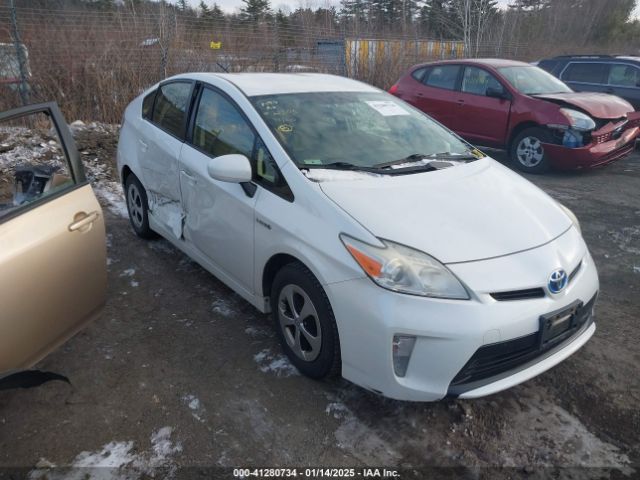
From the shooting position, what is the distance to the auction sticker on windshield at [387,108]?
Answer: 354 cm

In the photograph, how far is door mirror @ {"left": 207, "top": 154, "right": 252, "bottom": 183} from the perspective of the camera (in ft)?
9.16

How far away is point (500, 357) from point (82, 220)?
89.1 inches

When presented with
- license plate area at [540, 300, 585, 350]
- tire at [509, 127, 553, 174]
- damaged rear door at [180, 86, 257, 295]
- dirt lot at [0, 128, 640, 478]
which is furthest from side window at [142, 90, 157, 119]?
tire at [509, 127, 553, 174]

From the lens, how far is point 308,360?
8.89 feet

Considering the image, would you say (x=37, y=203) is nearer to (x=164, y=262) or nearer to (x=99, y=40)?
(x=164, y=262)

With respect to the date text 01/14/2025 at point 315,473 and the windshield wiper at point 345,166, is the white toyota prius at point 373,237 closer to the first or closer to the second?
the windshield wiper at point 345,166

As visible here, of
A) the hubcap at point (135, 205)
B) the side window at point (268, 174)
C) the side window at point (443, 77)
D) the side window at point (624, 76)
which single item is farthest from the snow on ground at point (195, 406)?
the side window at point (624, 76)

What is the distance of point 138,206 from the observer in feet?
14.9

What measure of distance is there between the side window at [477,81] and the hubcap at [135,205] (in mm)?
5599

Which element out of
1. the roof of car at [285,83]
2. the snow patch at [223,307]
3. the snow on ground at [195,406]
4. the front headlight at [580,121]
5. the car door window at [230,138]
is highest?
the roof of car at [285,83]

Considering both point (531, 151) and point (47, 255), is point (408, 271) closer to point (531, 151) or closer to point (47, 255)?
point (47, 255)

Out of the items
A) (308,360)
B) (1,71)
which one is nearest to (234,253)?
(308,360)

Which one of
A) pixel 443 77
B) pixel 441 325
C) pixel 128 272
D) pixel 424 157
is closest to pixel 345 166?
pixel 424 157

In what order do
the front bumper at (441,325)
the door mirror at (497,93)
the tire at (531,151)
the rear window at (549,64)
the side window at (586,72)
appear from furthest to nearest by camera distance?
the rear window at (549,64) < the side window at (586,72) < the door mirror at (497,93) < the tire at (531,151) < the front bumper at (441,325)
